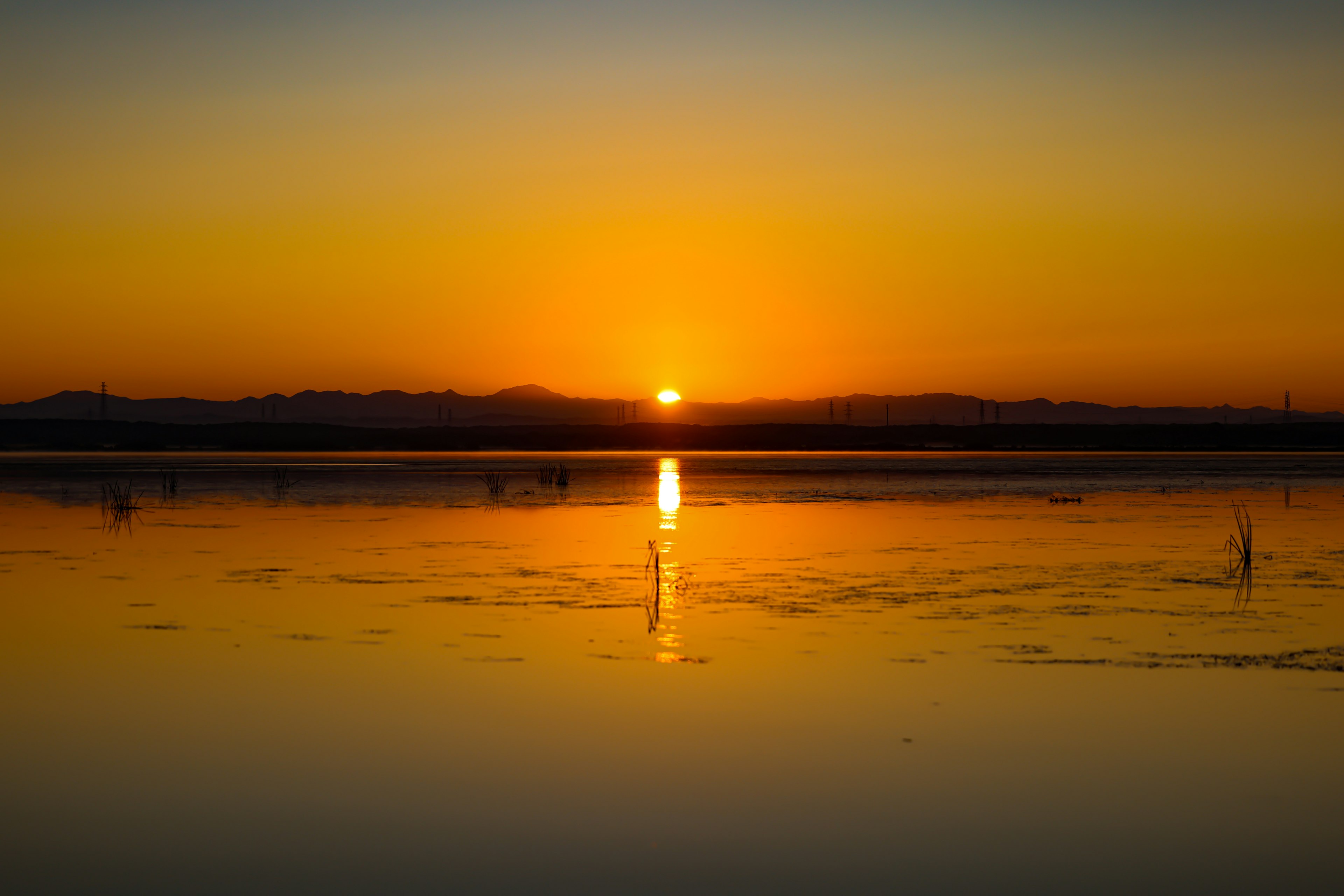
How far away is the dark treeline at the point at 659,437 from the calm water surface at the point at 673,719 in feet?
426

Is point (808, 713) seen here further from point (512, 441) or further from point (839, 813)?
point (512, 441)

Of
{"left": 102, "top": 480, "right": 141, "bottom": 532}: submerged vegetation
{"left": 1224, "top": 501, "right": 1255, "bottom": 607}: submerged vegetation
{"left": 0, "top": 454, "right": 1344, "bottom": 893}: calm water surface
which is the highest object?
{"left": 102, "top": 480, "right": 141, "bottom": 532}: submerged vegetation

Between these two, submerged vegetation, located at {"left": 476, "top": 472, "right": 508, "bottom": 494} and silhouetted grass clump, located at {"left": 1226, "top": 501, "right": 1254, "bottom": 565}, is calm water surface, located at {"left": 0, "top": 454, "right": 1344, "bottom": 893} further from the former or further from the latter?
submerged vegetation, located at {"left": 476, "top": 472, "right": 508, "bottom": 494}

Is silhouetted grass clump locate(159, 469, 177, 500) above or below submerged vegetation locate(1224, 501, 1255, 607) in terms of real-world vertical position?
above

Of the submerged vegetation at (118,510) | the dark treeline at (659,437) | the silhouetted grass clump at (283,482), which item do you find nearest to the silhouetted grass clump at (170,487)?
the submerged vegetation at (118,510)

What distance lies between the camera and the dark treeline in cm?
16000

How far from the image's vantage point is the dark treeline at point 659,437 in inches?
6299

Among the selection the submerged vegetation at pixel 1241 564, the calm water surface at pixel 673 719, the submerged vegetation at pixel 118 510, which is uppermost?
the submerged vegetation at pixel 118 510

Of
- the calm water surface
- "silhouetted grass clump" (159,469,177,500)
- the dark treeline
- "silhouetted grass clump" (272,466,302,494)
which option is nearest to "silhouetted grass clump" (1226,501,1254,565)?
the calm water surface

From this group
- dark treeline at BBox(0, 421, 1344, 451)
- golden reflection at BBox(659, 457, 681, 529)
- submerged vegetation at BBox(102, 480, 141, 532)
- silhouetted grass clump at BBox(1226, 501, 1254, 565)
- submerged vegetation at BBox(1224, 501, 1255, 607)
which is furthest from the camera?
dark treeline at BBox(0, 421, 1344, 451)

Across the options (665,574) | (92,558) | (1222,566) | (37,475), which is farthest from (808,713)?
(37,475)

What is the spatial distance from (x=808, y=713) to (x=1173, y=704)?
3150 mm

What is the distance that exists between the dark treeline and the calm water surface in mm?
129853

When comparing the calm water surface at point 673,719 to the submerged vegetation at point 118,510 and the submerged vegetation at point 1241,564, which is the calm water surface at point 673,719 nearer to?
the submerged vegetation at point 1241,564
